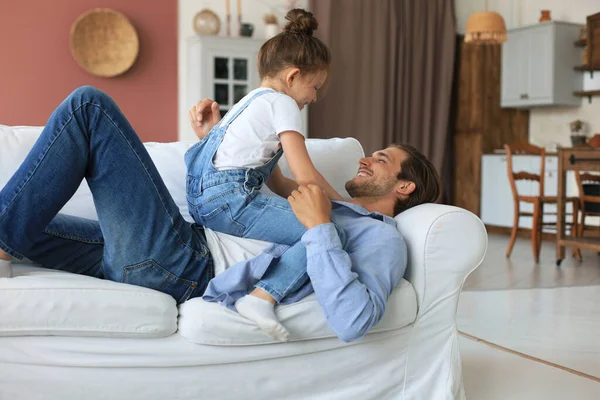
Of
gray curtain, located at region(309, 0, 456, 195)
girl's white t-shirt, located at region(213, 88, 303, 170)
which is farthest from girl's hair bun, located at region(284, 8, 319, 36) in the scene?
gray curtain, located at region(309, 0, 456, 195)

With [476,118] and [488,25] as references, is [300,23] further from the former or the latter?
[476,118]

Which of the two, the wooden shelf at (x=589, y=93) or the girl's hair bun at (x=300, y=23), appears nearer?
the girl's hair bun at (x=300, y=23)

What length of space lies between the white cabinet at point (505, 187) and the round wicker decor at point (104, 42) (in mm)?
3651

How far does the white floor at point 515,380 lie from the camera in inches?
87.1

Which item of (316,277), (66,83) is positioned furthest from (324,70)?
(66,83)

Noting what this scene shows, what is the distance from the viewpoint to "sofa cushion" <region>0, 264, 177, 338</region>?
1604mm

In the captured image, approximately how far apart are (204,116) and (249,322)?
A: 85 centimetres

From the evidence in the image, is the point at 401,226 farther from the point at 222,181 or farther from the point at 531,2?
the point at 531,2

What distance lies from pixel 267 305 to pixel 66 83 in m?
4.55

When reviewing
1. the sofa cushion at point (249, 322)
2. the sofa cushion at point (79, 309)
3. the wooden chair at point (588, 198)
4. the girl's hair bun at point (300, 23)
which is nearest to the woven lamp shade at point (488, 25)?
the wooden chair at point (588, 198)

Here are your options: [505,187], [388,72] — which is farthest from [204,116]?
[505,187]

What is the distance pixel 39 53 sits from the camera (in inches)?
222

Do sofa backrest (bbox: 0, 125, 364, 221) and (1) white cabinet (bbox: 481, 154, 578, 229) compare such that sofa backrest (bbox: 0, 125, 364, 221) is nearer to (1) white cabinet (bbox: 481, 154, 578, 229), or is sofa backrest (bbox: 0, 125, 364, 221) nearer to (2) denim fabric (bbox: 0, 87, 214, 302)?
(2) denim fabric (bbox: 0, 87, 214, 302)

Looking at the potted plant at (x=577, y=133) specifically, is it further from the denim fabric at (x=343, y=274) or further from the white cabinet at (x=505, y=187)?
the denim fabric at (x=343, y=274)
